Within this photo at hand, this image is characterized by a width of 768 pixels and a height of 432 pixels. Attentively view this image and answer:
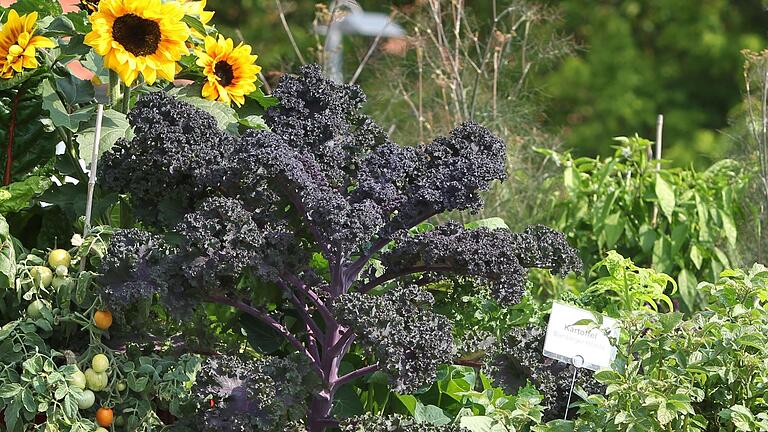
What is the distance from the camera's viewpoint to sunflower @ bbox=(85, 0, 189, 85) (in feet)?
7.84

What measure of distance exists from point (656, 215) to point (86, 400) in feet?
7.78

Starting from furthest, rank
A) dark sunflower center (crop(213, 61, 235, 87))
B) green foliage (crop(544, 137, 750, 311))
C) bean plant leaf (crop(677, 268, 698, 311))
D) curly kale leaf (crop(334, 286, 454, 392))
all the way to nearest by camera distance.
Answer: green foliage (crop(544, 137, 750, 311))
bean plant leaf (crop(677, 268, 698, 311))
dark sunflower center (crop(213, 61, 235, 87))
curly kale leaf (crop(334, 286, 454, 392))

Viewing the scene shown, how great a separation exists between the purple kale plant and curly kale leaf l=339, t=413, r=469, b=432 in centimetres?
12

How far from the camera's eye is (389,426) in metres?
2.17

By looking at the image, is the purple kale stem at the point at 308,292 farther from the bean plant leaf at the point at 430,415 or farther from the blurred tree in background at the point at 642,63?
the blurred tree in background at the point at 642,63

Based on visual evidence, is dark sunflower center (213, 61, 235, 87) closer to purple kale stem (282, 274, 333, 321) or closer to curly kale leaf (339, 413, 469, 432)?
purple kale stem (282, 274, 333, 321)

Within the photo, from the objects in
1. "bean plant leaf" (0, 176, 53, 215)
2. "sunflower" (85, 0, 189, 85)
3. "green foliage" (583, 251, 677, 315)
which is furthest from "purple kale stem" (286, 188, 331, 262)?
"green foliage" (583, 251, 677, 315)

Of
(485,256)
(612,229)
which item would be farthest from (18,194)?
(612,229)

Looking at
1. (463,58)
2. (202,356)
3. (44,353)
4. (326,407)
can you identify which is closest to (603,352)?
(326,407)

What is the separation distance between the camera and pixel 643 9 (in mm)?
12086

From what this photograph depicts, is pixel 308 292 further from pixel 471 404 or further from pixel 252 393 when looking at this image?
pixel 471 404

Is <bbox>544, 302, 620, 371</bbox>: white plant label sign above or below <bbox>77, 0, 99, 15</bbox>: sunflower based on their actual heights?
below

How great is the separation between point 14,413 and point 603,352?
1.34m

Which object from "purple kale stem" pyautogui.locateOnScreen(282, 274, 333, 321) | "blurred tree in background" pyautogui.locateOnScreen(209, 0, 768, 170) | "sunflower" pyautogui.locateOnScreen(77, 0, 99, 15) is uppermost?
"sunflower" pyautogui.locateOnScreen(77, 0, 99, 15)
